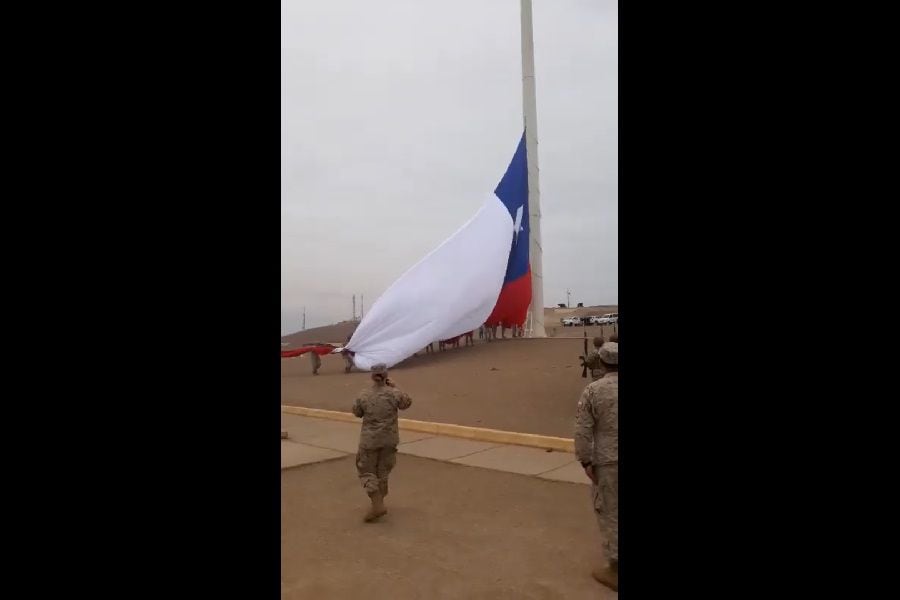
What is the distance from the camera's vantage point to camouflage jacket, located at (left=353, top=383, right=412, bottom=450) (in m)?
5.46

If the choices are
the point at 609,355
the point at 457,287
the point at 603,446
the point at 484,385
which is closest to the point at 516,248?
the point at 457,287

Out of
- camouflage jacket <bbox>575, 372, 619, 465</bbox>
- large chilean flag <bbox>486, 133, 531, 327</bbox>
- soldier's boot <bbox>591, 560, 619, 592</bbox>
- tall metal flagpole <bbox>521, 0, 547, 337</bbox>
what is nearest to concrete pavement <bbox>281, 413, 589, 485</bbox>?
soldier's boot <bbox>591, 560, 619, 592</bbox>

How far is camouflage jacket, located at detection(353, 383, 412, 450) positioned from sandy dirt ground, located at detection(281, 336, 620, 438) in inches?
173

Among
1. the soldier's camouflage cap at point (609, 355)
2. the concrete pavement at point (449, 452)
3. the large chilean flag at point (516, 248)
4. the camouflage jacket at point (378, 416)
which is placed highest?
the large chilean flag at point (516, 248)

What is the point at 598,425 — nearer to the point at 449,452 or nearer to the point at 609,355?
the point at 609,355

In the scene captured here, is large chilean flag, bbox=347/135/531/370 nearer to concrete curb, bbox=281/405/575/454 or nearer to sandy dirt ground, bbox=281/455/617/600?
concrete curb, bbox=281/405/575/454

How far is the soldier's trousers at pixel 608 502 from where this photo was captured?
3789mm

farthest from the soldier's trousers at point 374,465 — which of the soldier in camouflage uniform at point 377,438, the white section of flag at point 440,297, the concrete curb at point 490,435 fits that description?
the white section of flag at point 440,297

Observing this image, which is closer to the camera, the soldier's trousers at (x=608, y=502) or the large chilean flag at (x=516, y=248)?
the soldier's trousers at (x=608, y=502)

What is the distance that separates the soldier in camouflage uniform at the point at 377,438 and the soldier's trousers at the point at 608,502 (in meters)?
2.08

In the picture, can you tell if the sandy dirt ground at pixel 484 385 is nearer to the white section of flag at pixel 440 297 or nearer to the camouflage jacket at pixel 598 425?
the white section of flag at pixel 440 297
